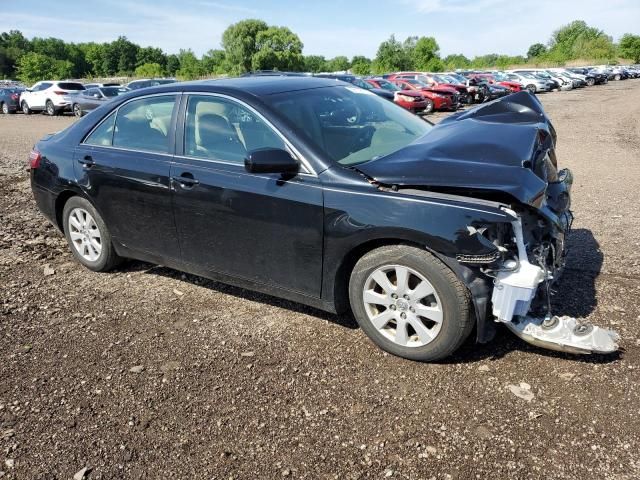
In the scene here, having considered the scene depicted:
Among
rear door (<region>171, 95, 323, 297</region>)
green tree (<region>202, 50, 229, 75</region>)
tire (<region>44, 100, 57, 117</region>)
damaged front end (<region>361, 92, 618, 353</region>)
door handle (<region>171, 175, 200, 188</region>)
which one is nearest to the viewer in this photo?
damaged front end (<region>361, 92, 618, 353</region>)

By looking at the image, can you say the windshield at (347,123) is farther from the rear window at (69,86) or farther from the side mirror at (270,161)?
the rear window at (69,86)

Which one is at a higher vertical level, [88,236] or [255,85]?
[255,85]

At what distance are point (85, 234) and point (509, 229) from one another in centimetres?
376

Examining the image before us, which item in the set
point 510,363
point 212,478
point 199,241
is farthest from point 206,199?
point 510,363

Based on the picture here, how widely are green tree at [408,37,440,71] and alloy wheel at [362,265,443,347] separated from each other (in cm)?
7851

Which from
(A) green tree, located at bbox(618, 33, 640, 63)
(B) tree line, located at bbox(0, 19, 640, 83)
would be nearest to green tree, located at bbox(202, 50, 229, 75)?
(B) tree line, located at bbox(0, 19, 640, 83)

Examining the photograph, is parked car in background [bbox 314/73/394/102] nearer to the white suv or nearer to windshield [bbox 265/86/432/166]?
windshield [bbox 265/86/432/166]

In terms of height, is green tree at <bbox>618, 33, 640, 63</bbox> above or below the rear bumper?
above

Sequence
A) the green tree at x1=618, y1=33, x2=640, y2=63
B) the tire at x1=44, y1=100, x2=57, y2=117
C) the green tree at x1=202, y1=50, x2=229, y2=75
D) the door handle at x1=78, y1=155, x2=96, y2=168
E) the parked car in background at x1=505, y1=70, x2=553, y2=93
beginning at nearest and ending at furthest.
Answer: the door handle at x1=78, y1=155, x2=96, y2=168
the tire at x1=44, y1=100, x2=57, y2=117
the parked car in background at x1=505, y1=70, x2=553, y2=93
the green tree at x1=618, y1=33, x2=640, y2=63
the green tree at x1=202, y1=50, x2=229, y2=75

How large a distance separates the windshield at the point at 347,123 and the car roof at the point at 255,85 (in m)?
0.09

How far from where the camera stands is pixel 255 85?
3.90 metres

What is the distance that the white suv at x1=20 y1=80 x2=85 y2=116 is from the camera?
23139 millimetres

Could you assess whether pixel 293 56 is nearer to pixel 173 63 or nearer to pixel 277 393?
pixel 173 63

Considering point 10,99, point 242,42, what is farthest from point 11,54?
point 10,99
